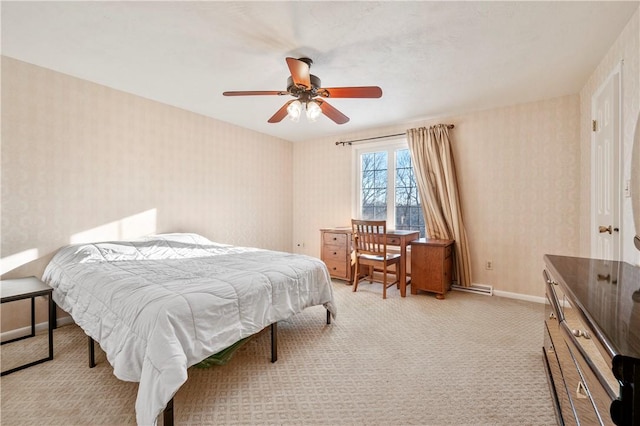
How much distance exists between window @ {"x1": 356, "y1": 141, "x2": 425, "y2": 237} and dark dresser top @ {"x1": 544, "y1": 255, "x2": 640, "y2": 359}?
2635mm

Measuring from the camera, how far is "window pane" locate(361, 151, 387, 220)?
4461mm

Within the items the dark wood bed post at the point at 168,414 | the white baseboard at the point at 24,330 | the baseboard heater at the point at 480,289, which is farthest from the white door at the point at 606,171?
the white baseboard at the point at 24,330

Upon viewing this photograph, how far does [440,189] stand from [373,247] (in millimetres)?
1193

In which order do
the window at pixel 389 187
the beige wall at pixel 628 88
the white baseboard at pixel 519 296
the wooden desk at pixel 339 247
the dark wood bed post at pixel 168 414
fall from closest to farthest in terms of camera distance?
the dark wood bed post at pixel 168 414
the beige wall at pixel 628 88
the white baseboard at pixel 519 296
the wooden desk at pixel 339 247
the window at pixel 389 187

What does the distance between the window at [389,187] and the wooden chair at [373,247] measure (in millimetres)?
787

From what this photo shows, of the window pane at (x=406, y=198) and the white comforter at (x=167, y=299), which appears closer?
the white comforter at (x=167, y=299)

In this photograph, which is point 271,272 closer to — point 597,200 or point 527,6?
point 527,6

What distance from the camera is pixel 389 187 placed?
14.4 feet

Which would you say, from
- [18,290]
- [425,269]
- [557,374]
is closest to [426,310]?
[425,269]

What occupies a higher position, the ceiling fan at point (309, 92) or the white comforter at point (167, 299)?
the ceiling fan at point (309, 92)

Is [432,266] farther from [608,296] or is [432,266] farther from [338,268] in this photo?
[608,296]

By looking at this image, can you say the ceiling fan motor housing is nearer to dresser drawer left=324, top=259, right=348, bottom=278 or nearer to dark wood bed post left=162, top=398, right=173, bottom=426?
dark wood bed post left=162, top=398, right=173, bottom=426

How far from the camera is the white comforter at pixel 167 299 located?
1.35 meters

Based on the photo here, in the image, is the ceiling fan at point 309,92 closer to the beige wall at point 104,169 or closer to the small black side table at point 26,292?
the beige wall at point 104,169
